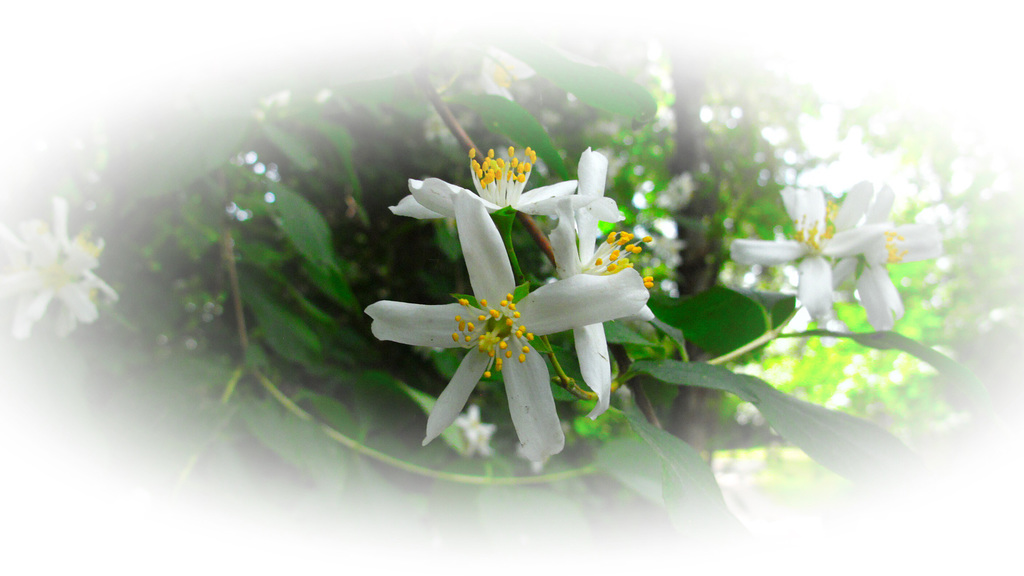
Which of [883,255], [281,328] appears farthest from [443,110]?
[281,328]

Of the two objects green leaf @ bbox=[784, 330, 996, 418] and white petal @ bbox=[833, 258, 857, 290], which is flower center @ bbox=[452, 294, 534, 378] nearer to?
green leaf @ bbox=[784, 330, 996, 418]

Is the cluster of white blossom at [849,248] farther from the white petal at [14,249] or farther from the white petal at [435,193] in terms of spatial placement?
the white petal at [14,249]

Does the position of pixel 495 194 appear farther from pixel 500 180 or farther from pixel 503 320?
pixel 503 320

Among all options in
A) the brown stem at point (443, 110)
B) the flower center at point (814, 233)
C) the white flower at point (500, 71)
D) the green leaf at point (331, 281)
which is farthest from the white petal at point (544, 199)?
the green leaf at point (331, 281)

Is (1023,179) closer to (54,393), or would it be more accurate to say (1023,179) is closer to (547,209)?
(547,209)

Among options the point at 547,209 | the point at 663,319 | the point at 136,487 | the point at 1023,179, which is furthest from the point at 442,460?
the point at 1023,179
